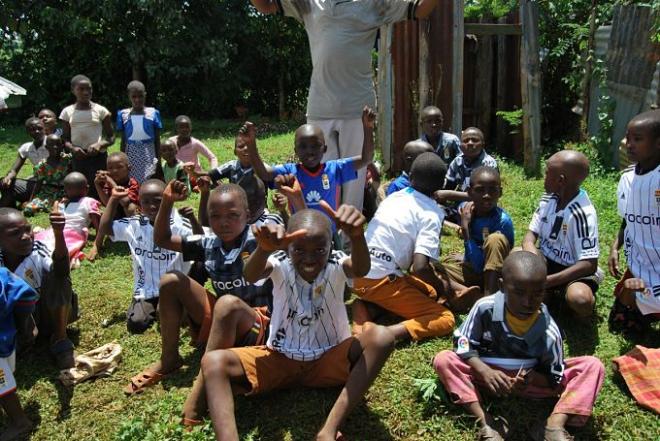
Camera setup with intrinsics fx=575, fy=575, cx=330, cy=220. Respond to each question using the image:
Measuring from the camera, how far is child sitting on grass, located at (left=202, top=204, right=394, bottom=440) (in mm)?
2703

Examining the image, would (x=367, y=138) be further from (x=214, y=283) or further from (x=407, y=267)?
(x=214, y=283)

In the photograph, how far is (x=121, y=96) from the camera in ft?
51.2

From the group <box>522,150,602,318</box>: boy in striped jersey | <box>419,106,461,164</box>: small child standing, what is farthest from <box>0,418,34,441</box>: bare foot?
<box>419,106,461,164</box>: small child standing

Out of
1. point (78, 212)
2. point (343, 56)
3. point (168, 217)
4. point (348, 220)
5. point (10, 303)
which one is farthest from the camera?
point (78, 212)

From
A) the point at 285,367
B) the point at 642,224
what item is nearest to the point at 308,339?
the point at 285,367

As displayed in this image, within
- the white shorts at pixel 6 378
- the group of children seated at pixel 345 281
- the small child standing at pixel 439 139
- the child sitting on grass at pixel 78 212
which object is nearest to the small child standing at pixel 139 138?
the child sitting on grass at pixel 78 212

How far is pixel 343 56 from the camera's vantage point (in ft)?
15.0

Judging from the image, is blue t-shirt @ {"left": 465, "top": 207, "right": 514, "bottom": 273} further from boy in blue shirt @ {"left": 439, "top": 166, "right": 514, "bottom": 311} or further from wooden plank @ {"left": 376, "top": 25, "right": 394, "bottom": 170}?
wooden plank @ {"left": 376, "top": 25, "right": 394, "bottom": 170}

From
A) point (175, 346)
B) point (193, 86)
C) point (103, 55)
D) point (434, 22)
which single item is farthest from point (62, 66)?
point (175, 346)

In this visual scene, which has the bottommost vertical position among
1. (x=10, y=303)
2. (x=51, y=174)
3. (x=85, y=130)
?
(x=10, y=303)

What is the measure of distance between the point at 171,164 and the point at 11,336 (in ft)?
12.4

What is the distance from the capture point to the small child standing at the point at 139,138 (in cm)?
669

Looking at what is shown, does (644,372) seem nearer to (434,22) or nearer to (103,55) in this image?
(434,22)

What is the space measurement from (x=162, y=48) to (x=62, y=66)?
3747mm
